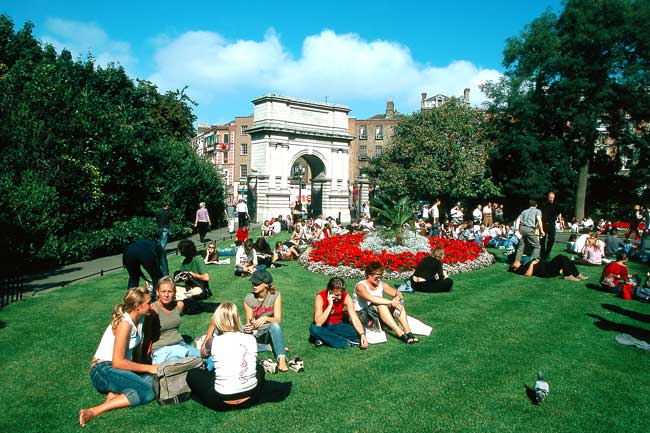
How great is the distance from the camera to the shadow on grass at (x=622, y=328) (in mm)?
9398

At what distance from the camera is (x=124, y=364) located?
624 cm

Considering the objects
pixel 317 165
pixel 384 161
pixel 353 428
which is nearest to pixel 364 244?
pixel 353 428

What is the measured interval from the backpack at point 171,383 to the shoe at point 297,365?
1.67 m

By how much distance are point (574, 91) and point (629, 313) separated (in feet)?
92.6

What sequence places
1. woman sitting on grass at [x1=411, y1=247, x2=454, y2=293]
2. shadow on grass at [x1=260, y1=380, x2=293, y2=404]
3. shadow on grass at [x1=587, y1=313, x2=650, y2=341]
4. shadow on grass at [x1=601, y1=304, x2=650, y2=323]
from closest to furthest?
shadow on grass at [x1=260, y1=380, x2=293, y2=404] < shadow on grass at [x1=587, y1=313, x2=650, y2=341] < shadow on grass at [x1=601, y1=304, x2=650, y2=323] < woman sitting on grass at [x1=411, y1=247, x2=454, y2=293]

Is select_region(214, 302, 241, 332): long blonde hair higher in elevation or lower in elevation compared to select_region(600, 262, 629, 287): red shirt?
higher

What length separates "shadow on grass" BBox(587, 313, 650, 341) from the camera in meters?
9.40

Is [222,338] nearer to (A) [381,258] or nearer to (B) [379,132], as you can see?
(A) [381,258]

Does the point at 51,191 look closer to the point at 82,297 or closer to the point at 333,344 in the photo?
the point at 82,297

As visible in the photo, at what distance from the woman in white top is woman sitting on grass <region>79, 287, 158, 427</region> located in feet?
2.56

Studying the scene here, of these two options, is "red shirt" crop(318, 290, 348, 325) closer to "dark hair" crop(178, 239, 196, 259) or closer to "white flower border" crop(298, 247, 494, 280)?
"dark hair" crop(178, 239, 196, 259)

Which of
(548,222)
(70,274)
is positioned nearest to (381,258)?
(548,222)

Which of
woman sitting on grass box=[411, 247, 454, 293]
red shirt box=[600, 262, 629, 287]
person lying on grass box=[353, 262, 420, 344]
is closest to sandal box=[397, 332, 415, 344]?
person lying on grass box=[353, 262, 420, 344]

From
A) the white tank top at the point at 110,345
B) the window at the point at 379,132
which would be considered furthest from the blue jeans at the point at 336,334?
the window at the point at 379,132
